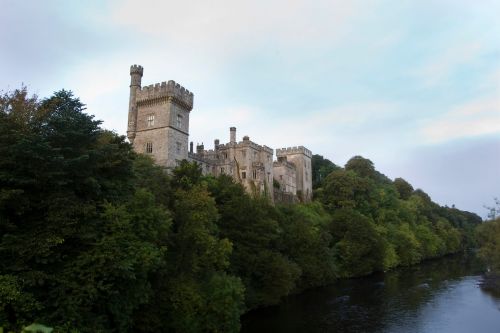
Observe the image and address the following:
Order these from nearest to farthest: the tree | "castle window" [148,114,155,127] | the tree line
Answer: the tree line
"castle window" [148,114,155,127]
the tree

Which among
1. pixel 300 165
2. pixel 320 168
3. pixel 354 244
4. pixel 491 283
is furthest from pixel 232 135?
pixel 491 283

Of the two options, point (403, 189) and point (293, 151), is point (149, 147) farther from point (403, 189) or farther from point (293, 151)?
point (403, 189)

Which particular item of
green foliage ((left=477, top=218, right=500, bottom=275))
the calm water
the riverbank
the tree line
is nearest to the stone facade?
the calm water

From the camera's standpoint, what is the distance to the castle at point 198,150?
45406 millimetres

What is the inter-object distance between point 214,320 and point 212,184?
45.9 feet

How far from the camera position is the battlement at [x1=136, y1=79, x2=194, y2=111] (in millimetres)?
45438

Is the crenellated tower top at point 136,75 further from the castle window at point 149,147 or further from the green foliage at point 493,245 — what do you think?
the green foliage at point 493,245

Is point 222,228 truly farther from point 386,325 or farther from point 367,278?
point 367,278

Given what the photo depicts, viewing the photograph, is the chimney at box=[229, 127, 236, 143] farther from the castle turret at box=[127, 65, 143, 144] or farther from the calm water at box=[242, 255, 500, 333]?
the calm water at box=[242, 255, 500, 333]

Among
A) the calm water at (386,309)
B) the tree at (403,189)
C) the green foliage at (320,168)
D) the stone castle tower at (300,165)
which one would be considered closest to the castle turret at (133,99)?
the calm water at (386,309)

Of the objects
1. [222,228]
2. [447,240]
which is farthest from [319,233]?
[447,240]

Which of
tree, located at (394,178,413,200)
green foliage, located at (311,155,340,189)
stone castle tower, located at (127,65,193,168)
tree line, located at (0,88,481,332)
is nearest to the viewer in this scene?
tree line, located at (0,88,481,332)

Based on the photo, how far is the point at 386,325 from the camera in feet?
111

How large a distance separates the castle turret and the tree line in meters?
14.4
